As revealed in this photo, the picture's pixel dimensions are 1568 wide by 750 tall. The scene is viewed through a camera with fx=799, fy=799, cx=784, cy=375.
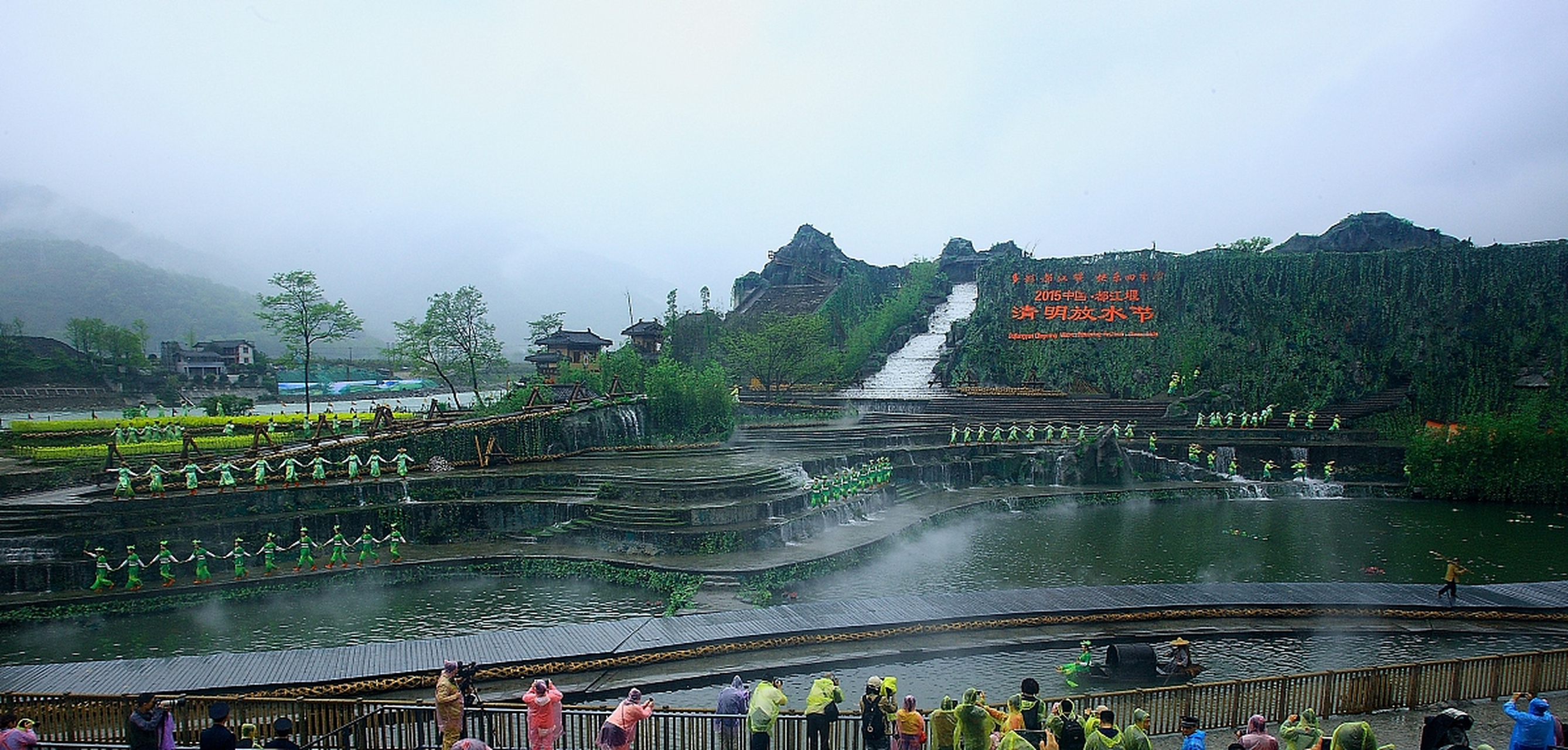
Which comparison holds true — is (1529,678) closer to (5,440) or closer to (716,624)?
(716,624)

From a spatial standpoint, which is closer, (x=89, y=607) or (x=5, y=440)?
(x=89, y=607)

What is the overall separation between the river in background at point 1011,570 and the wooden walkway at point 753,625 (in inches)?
55.6

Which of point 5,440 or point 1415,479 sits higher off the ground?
point 5,440

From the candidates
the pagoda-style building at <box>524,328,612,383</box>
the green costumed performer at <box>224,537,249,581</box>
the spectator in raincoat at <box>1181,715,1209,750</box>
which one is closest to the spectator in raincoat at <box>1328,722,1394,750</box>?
the spectator in raincoat at <box>1181,715,1209,750</box>

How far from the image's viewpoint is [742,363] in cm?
4412

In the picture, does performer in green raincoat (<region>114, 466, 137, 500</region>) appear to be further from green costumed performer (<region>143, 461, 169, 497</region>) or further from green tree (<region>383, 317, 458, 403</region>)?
green tree (<region>383, 317, 458, 403</region>)

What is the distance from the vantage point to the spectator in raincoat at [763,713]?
8039 mm

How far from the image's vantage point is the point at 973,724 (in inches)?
292

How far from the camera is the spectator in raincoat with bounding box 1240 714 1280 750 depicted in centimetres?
675

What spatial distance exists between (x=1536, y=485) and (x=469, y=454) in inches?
1374

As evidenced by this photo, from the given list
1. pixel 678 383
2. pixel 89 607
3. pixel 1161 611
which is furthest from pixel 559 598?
pixel 678 383

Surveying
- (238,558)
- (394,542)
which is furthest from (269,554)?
(394,542)

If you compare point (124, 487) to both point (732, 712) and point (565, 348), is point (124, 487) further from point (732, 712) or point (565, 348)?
point (565, 348)

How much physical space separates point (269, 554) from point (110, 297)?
589 ft
